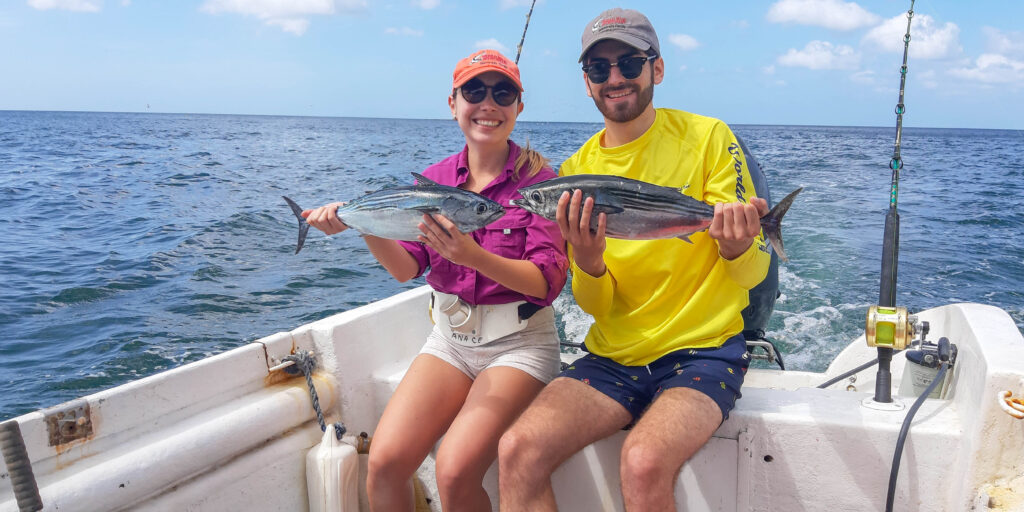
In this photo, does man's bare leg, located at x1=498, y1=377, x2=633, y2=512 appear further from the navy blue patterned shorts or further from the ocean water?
the ocean water

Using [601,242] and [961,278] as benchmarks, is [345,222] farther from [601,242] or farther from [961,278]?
[961,278]

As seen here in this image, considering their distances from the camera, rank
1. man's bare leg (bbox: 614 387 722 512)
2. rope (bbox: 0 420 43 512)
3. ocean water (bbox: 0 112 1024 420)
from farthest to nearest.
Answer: ocean water (bbox: 0 112 1024 420)
man's bare leg (bbox: 614 387 722 512)
rope (bbox: 0 420 43 512)

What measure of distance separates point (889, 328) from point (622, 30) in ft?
5.12

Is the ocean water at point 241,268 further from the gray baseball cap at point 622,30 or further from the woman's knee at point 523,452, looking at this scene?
the woman's knee at point 523,452

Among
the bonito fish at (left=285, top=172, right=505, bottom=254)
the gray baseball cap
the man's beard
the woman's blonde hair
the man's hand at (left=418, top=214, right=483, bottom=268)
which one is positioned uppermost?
the gray baseball cap

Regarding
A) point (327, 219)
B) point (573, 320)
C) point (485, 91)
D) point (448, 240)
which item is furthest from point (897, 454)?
point (573, 320)

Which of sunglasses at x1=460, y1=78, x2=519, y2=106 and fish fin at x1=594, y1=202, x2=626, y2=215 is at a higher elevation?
sunglasses at x1=460, y1=78, x2=519, y2=106

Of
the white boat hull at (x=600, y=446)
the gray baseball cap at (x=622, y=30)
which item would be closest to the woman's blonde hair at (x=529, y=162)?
the gray baseball cap at (x=622, y=30)

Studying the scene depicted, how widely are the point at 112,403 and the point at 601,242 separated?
185 cm

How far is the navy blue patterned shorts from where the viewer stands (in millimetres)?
2582

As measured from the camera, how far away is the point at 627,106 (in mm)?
2949

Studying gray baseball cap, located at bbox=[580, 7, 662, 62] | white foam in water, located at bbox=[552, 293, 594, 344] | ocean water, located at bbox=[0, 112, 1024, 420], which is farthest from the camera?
ocean water, located at bbox=[0, 112, 1024, 420]

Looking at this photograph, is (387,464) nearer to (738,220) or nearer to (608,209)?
(608,209)

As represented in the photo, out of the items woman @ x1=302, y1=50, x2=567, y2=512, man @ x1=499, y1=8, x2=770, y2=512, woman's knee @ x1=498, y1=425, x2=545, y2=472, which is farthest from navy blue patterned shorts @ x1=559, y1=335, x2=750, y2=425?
woman's knee @ x1=498, y1=425, x2=545, y2=472
